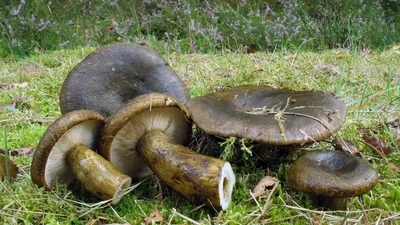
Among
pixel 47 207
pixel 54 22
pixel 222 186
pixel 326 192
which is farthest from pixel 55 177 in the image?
pixel 54 22

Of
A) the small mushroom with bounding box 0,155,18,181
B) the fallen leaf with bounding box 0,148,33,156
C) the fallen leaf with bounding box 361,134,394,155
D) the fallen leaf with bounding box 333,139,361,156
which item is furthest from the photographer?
the fallen leaf with bounding box 0,148,33,156

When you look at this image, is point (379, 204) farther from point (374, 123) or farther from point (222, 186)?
point (374, 123)

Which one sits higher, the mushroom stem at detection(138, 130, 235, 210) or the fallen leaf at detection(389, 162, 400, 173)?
the mushroom stem at detection(138, 130, 235, 210)

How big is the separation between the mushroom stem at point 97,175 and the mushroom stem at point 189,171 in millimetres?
196

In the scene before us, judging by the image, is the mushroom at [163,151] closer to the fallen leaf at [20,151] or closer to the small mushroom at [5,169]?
the small mushroom at [5,169]

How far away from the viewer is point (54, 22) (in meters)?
7.54

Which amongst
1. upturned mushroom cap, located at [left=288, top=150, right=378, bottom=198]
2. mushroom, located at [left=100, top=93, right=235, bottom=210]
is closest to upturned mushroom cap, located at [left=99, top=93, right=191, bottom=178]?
mushroom, located at [left=100, top=93, right=235, bottom=210]

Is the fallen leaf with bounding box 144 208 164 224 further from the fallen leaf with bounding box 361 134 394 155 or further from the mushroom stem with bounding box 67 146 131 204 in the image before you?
the fallen leaf with bounding box 361 134 394 155

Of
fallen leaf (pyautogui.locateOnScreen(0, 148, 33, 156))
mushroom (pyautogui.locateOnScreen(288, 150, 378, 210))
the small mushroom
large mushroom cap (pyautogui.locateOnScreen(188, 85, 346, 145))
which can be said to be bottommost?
fallen leaf (pyautogui.locateOnScreen(0, 148, 33, 156))

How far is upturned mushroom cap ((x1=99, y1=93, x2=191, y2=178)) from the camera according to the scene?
2.02m

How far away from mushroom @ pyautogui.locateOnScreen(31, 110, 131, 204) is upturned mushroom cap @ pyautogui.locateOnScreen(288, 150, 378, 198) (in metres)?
0.88

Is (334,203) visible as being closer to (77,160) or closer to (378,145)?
(378,145)

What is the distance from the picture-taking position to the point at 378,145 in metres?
2.49

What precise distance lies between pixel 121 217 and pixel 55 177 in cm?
45
